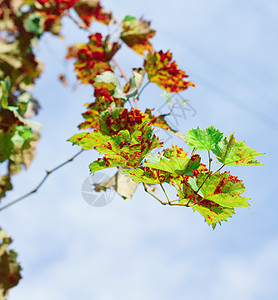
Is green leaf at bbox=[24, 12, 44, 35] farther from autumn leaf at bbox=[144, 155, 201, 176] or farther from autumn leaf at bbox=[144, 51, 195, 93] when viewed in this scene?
autumn leaf at bbox=[144, 155, 201, 176]

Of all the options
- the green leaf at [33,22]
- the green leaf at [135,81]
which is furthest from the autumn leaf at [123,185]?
the green leaf at [33,22]

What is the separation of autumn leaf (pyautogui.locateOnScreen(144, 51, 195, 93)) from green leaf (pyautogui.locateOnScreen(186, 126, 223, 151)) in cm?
36

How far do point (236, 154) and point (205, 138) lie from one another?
4 cm

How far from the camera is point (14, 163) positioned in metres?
0.96

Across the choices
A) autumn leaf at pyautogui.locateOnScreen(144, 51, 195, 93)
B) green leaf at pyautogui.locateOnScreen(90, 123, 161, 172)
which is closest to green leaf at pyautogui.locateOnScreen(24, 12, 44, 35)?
autumn leaf at pyautogui.locateOnScreen(144, 51, 195, 93)

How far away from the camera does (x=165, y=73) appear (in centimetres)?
72

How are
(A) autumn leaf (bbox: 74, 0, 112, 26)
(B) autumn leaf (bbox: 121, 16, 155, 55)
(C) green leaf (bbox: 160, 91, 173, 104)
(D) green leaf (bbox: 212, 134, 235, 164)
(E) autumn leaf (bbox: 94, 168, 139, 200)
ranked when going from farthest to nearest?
(A) autumn leaf (bbox: 74, 0, 112, 26), (B) autumn leaf (bbox: 121, 16, 155, 55), (C) green leaf (bbox: 160, 91, 173, 104), (E) autumn leaf (bbox: 94, 168, 139, 200), (D) green leaf (bbox: 212, 134, 235, 164)

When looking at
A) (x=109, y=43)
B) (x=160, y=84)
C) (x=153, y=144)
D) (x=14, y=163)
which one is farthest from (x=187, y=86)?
(x=14, y=163)

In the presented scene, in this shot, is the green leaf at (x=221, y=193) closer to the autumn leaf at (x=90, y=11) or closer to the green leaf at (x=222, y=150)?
the green leaf at (x=222, y=150)

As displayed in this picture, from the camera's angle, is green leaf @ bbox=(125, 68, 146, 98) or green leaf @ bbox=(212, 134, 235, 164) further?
green leaf @ bbox=(125, 68, 146, 98)

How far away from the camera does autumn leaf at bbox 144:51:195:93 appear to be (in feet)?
2.32

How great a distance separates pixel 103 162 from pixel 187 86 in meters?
0.38

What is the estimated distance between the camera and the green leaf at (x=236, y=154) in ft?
1.22

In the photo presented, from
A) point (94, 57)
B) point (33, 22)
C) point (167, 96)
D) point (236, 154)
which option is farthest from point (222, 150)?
point (33, 22)
